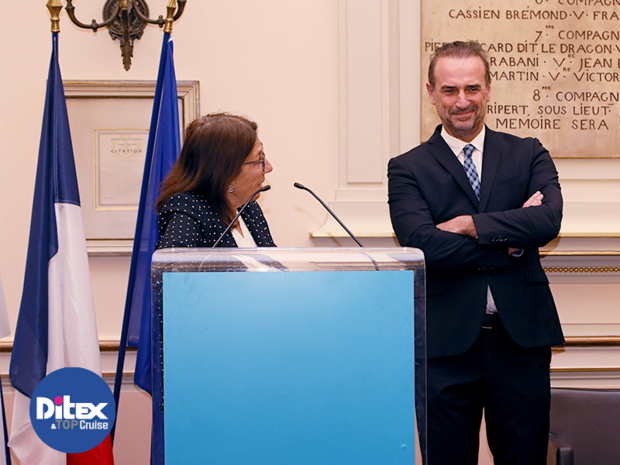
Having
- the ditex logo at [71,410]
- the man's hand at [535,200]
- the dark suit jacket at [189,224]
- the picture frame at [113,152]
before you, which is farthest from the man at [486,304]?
the picture frame at [113,152]

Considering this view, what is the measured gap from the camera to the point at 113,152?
10.8 feet

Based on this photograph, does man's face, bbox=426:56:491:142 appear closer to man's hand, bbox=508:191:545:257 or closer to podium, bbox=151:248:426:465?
man's hand, bbox=508:191:545:257

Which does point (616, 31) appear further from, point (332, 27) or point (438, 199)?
point (438, 199)

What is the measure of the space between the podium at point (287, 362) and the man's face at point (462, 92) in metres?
1.38

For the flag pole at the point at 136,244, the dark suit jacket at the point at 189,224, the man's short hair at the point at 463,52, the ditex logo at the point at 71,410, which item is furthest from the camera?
the flag pole at the point at 136,244

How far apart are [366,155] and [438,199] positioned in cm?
105

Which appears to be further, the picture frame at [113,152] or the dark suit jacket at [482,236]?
the picture frame at [113,152]

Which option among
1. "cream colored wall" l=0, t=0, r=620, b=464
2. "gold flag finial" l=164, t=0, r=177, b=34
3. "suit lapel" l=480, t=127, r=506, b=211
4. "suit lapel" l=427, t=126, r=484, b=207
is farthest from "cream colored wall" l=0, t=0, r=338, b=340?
"suit lapel" l=480, t=127, r=506, b=211

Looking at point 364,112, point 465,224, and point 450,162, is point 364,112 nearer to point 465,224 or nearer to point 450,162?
point 450,162

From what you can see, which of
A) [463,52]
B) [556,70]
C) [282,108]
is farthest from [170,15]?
[556,70]

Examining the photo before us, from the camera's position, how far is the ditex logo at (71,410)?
1322 millimetres

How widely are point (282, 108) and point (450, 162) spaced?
122cm

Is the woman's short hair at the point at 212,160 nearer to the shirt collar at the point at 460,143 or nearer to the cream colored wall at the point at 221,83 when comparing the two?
the shirt collar at the point at 460,143

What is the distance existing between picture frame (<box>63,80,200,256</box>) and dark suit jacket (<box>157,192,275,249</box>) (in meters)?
1.20
